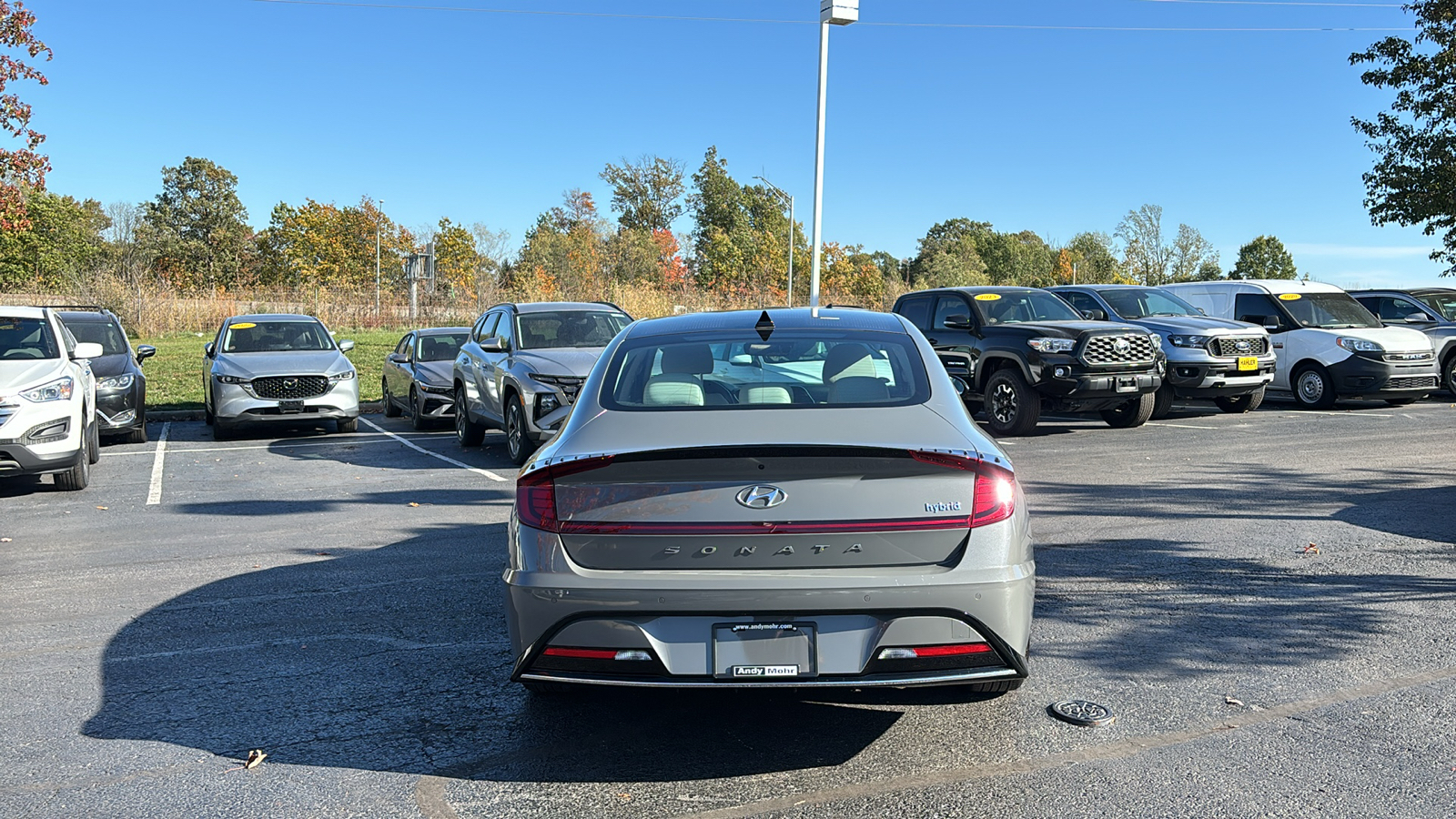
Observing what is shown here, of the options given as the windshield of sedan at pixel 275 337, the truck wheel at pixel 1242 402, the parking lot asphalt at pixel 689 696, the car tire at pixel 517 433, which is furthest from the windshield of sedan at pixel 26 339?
the truck wheel at pixel 1242 402

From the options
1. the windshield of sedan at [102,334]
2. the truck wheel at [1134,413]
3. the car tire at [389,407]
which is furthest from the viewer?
the car tire at [389,407]

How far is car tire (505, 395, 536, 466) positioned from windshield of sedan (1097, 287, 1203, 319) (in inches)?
365

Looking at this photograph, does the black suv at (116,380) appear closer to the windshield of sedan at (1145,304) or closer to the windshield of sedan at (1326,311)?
the windshield of sedan at (1145,304)

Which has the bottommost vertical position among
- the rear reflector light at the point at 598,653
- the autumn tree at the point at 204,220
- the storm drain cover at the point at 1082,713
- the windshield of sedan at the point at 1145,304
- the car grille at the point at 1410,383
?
the storm drain cover at the point at 1082,713

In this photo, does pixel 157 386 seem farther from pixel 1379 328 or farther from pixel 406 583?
pixel 1379 328

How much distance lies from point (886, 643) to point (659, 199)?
243 ft

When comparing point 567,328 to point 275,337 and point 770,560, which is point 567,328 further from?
point 770,560

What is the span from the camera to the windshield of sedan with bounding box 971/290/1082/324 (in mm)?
14938

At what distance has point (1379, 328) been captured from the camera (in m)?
17.4

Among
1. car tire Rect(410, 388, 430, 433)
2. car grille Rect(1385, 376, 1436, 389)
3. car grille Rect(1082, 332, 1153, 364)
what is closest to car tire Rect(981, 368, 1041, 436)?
car grille Rect(1082, 332, 1153, 364)

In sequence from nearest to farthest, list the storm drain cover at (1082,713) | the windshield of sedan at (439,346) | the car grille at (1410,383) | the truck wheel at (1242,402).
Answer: the storm drain cover at (1082,713) → the truck wheel at (1242,402) → the car grille at (1410,383) → the windshield of sedan at (439,346)

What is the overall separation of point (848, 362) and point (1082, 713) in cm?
160

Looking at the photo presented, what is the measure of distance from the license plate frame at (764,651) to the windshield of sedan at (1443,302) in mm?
21302

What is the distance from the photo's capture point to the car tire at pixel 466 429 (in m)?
13.6
